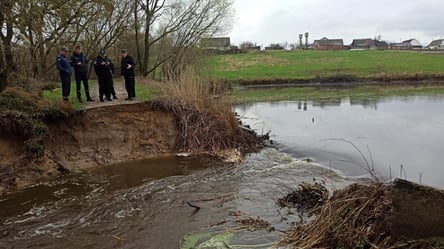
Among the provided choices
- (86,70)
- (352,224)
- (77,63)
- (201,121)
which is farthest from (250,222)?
(86,70)

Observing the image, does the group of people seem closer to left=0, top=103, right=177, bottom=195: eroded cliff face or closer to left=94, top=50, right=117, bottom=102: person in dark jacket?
left=94, top=50, right=117, bottom=102: person in dark jacket

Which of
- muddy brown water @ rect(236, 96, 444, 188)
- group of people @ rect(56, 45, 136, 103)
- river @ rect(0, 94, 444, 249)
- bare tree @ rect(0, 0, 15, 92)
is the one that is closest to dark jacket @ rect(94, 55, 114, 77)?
group of people @ rect(56, 45, 136, 103)

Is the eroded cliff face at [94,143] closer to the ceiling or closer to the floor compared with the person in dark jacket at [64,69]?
closer to the floor

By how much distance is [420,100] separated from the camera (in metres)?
27.4

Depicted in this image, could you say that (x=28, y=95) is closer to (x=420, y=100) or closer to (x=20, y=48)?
(x=20, y=48)

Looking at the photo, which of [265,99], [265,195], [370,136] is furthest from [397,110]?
[265,195]

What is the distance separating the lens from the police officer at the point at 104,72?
46.4 feet

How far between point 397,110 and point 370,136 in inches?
311

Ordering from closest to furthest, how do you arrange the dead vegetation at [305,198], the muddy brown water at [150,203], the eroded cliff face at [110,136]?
the muddy brown water at [150,203] < the dead vegetation at [305,198] < the eroded cliff face at [110,136]

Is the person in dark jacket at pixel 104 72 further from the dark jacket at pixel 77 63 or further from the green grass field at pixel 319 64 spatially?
the green grass field at pixel 319 64

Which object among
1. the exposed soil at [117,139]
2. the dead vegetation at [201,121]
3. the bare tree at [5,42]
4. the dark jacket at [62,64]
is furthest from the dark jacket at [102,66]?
the bare tree at [5,42]

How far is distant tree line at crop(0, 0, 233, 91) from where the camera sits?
15.9 metres

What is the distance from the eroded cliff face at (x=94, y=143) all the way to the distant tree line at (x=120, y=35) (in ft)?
8.43

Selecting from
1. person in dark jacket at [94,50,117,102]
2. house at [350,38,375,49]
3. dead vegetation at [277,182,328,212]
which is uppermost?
house at [350,38,375,49]
